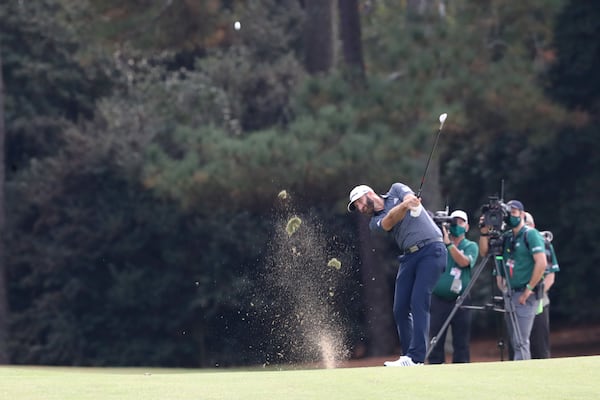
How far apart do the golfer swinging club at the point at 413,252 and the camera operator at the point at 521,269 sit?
1.88 metres

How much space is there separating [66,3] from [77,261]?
5.61 metres

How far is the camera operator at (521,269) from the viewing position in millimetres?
11992

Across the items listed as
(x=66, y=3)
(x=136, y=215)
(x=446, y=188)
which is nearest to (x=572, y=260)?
(x=446, y=188)

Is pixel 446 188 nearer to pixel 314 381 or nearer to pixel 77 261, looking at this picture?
pixel 77 261

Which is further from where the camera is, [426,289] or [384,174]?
[384,174]

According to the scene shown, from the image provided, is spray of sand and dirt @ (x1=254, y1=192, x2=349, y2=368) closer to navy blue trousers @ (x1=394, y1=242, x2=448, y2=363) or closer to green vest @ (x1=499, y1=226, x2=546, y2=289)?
green vest @ (x1=499, y1=226, x2=546, y2=289)

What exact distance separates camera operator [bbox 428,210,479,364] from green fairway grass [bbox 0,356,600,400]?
3.51 meters

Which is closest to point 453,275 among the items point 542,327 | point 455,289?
point 455,289

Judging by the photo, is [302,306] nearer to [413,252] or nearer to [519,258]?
[519,258]

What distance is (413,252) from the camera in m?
10.4

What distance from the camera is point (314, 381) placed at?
8156mm

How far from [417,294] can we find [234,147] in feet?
40.0

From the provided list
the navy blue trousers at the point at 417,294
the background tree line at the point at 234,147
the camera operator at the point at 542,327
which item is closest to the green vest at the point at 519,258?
the camera operator at the point at 542,327

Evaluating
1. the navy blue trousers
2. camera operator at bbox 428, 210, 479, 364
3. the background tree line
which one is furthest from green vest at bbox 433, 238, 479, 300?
the background tree line
